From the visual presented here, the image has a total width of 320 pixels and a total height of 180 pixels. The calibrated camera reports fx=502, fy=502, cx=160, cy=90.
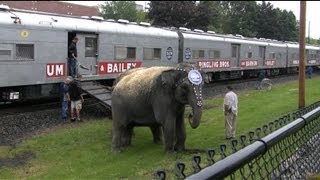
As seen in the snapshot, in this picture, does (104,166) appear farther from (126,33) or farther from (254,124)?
(126,33)

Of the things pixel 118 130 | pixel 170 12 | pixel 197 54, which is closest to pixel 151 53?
pixel 197 54

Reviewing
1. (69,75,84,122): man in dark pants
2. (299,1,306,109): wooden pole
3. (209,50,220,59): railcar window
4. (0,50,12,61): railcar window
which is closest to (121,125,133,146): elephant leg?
(69,75,84,122): man in dark pants

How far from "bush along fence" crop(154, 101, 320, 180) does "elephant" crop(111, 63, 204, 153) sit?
5.62m

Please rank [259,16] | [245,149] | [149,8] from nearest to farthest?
[245,149] < [149,8] < [259,16]

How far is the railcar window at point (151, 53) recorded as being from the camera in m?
24.0

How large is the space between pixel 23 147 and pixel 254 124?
7471 mm

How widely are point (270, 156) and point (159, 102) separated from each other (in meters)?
8.30

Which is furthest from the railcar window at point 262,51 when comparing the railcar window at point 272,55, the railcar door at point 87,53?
the railcar door at point 87,53

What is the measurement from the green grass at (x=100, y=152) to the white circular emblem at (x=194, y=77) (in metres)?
1.71

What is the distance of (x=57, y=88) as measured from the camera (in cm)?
1936

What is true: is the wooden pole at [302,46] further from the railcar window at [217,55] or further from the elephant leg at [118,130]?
the railcar window at [217,55]

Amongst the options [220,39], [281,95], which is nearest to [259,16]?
[220,39]

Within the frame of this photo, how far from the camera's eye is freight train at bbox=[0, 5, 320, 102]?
17.0m

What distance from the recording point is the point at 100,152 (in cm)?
1290
